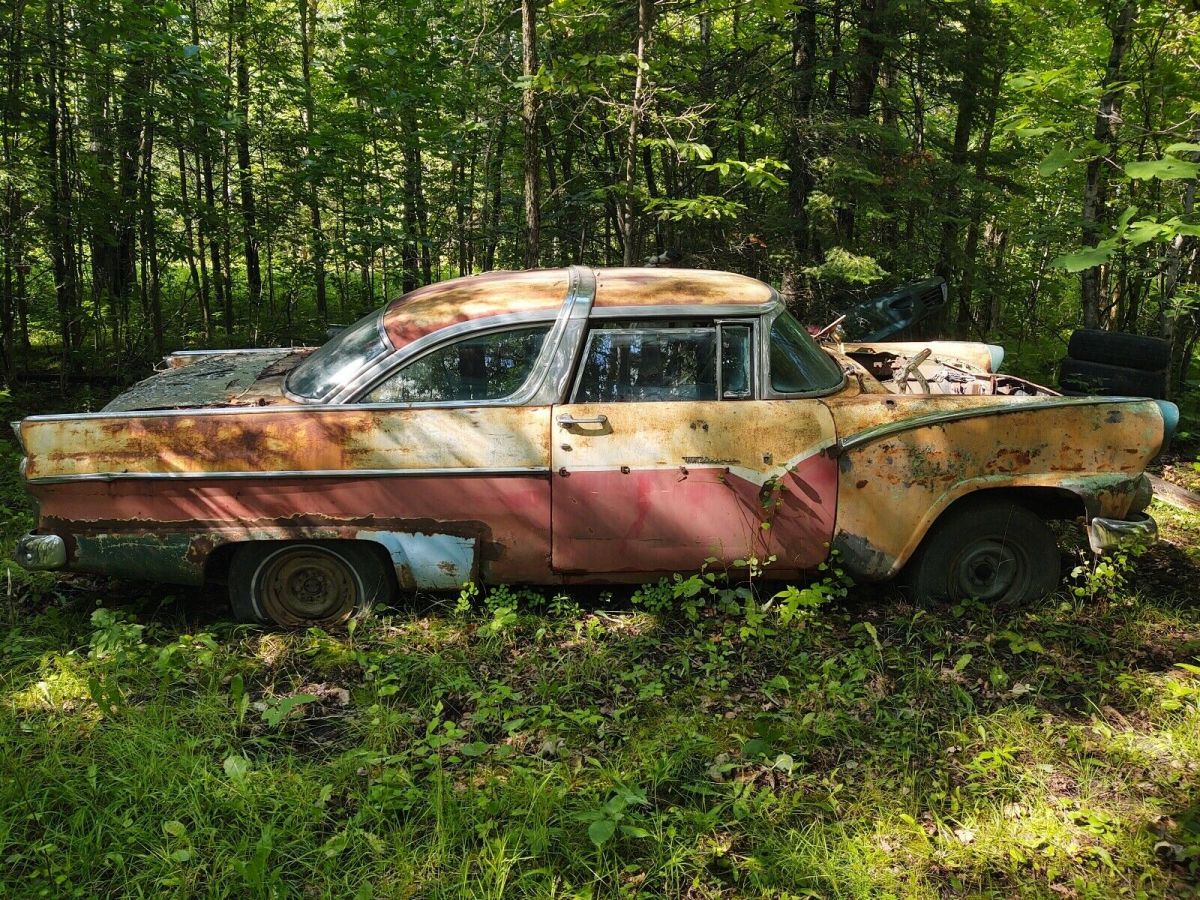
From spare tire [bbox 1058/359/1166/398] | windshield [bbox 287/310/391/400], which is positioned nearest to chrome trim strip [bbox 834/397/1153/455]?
windshield [bbox 287/310/391/400]

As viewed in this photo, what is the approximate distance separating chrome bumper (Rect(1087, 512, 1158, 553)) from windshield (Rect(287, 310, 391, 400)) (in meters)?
3.70

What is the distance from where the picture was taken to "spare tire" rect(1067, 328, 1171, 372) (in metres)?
6.61

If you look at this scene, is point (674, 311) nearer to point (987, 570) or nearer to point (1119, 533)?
point (987, 570)

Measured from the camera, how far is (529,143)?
20.5ft

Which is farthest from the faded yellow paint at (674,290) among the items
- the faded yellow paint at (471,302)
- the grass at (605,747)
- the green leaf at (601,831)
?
the green leaf at (601,831)

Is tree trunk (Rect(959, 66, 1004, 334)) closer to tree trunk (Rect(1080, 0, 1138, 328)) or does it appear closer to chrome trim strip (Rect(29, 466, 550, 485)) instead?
tree trunk (Rect(1080, 0, 1138, 328))

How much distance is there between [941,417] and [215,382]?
3881 millimetres

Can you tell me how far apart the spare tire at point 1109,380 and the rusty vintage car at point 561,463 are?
10.1 feet

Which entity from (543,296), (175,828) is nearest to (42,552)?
(175,828)

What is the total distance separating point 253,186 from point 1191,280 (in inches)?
511

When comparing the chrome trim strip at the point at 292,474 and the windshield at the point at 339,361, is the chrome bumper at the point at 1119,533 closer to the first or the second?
the chrome trim strip at the point at 292,474

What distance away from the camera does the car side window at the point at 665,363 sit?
385 centimetres

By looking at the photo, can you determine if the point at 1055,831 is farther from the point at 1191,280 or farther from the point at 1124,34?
the point at 1191,280

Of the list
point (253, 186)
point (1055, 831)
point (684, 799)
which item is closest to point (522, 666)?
point (684, 799)
